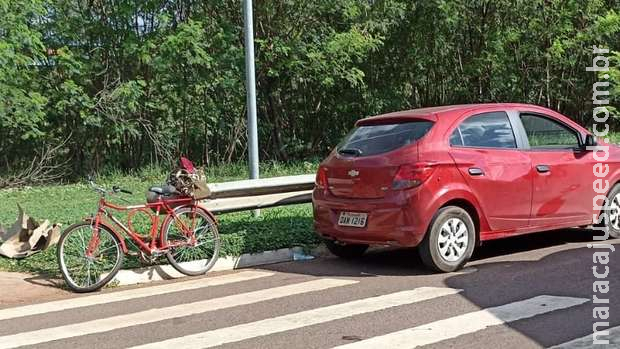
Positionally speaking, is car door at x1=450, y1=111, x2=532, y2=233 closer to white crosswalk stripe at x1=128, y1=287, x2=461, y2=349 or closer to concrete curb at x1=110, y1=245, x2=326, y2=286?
white crosswalk stripe at x1=128, y1=287, x2=461, y2=349

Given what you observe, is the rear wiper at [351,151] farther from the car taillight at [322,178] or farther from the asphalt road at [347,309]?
the asphalt road at [347,309]

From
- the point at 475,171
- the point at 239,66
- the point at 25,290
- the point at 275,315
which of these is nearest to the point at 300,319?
the point at 275,315

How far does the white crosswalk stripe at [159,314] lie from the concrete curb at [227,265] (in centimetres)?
131

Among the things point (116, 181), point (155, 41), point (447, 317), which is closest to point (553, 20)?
point (155, 41)

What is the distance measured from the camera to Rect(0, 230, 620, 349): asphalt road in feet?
18.3

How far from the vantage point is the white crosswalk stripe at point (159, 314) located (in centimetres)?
590

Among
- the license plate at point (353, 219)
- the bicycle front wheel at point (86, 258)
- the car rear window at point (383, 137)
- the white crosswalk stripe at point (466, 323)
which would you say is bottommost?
the white crosswalk stripe at point (466, 323)

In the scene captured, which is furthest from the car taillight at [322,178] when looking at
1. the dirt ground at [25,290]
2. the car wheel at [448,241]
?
the dirt ground at [25,290]

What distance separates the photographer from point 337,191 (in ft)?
27.2

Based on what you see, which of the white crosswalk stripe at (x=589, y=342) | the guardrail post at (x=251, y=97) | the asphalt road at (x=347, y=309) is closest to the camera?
the white crosswalk stripe at (x=589, y=342)

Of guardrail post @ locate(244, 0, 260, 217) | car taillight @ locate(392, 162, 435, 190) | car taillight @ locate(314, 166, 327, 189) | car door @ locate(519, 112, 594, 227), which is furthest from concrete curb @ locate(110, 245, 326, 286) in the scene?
car door @ locate(519, 112, 594, 227)

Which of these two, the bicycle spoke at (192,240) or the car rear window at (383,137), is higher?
the car rear window at (383,137)

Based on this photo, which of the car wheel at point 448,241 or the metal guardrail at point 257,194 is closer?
the car wheel at point 448,241

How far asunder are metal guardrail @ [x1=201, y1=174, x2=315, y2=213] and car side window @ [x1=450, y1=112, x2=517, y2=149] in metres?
2.75
